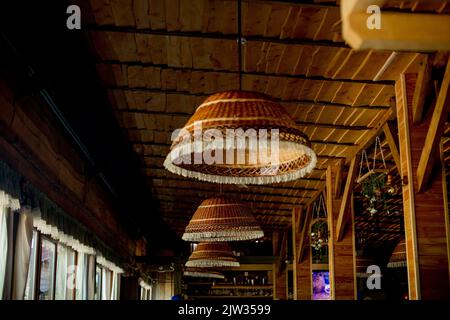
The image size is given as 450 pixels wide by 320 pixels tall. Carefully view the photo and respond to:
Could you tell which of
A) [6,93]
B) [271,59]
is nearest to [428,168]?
[271,59]

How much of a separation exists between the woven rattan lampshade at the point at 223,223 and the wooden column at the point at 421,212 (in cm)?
146

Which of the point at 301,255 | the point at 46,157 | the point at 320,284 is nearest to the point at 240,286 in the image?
the point at 320,284

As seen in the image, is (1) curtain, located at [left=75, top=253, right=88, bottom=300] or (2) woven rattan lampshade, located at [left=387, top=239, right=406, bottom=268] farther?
(2) woven rattan lampshade, located at [left=387, top=239, right=406, bottom=268]

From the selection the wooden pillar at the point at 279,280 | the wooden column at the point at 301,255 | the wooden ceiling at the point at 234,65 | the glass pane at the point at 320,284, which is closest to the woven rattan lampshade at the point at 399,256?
the wooden column at the point at 301,255

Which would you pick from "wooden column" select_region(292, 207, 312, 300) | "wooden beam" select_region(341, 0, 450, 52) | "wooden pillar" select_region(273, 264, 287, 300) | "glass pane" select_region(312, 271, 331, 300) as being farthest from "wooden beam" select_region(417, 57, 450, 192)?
"glass pane" select_region(312, 271, 331, 300)

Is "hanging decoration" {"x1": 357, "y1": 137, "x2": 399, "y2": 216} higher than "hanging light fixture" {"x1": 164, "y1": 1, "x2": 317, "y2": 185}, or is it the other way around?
"hanging decoration" {"x1": 357, "y1": 137, "x2": 399, "y2": 216}

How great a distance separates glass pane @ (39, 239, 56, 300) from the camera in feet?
23.9

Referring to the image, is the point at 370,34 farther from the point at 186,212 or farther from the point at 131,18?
the point at 186,212

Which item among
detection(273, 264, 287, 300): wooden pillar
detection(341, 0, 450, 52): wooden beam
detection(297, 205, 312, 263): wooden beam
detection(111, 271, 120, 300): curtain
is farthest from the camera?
detection(273, 264, 287, 300): wooden pillar

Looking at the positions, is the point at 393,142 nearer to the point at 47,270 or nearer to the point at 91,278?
the point at 47,270

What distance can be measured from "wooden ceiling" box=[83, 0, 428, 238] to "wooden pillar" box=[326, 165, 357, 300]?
3.57ft

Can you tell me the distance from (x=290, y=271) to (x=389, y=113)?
1266 centimetres

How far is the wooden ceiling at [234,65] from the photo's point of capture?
4.70m

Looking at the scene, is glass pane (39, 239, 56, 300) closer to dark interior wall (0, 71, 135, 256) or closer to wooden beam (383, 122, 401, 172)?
dark interior wall (0, 71, 135, 256)
